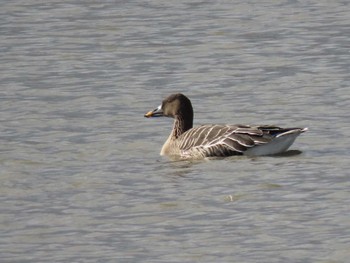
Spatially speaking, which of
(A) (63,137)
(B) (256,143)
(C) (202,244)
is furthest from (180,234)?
(A) (63,137)

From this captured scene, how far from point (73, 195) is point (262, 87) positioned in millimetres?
7605

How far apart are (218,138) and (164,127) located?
2.71 meters

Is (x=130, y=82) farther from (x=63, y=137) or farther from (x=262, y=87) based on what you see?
(x=63, y=137)

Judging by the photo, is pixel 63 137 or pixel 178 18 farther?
pixel 178 18

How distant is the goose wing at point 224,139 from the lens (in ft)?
62.0

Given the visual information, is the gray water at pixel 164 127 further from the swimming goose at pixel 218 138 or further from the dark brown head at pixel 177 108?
the dark brown head at pixel 177 108

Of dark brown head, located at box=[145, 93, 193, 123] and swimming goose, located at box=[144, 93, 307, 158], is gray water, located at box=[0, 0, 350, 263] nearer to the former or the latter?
swimming goose, located at box=[144, 93, 307, 158]

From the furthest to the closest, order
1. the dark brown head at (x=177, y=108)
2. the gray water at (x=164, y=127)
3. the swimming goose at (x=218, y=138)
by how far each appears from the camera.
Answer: the dark brown head at (x=177, y=108)
the swimming goose at (x=218, y=138)
the gray water at (x=164, y=127)

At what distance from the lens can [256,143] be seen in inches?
743

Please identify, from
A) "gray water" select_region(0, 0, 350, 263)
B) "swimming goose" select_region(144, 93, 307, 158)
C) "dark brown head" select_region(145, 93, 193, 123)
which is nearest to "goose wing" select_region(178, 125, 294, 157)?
"swimming goose" select_region(144, 93, 307, 158)

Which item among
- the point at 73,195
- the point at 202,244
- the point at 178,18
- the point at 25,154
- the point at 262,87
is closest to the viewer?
the point at 202,244

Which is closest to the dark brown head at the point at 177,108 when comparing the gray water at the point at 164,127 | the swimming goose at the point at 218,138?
the swimming goose at the point at 218,138

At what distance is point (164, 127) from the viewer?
21.9 meters

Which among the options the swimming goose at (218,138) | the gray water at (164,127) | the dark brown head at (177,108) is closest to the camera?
the gray water at (164,127)
